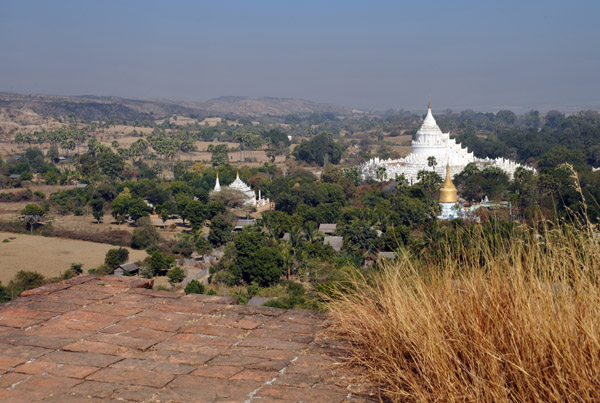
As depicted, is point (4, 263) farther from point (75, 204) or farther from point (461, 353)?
point (461, 353)

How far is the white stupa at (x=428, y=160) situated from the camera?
49125 mm

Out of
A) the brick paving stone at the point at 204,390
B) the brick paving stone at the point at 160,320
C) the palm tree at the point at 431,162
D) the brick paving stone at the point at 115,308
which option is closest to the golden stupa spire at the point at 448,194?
the palm tree at the point at 431,162

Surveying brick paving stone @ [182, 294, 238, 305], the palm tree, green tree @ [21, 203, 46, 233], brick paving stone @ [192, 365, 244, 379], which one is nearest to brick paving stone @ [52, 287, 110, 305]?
brick paving stone @ [182, 294, 238, 305]

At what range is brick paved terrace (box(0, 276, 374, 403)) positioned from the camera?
3.19m

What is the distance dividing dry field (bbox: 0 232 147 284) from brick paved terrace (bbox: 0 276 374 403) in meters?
23.7

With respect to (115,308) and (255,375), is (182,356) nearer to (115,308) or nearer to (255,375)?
(255,375)

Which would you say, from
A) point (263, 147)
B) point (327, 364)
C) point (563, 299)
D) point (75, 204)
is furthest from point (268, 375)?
point (263, 147)

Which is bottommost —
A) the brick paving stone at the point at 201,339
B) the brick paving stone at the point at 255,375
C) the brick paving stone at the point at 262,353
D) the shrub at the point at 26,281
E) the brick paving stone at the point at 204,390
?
the shrub at the point at 26,281

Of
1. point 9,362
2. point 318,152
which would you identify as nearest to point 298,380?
point 9,362

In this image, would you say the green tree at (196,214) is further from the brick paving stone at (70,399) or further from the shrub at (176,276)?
the brick paving stone at (70,399)

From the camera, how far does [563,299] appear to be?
311cm

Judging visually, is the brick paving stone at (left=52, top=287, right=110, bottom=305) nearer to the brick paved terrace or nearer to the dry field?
the brick paved terrace

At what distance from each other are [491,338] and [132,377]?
1.94m

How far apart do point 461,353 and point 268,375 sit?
1.07 m
